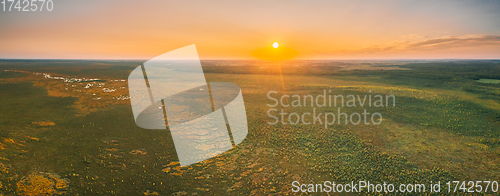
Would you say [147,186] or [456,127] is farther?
[456,127]

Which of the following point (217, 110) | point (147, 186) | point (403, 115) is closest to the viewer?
point (147, 186)

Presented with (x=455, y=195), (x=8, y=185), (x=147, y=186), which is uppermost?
(x=8, y=185)

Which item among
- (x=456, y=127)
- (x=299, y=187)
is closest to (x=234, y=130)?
(x=299, y=187)

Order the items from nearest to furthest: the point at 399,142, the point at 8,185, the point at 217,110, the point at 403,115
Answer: the point at 8,185
the point at 399,142
the point at 403,115
the point at 217,110

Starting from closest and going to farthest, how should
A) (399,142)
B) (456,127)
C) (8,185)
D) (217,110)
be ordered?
(8,185) < (399,142) < (456,127) < (217,110)

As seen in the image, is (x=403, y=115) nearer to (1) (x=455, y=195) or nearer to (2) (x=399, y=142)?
(2) (x=399, y=142)

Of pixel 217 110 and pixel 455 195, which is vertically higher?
pixel 217 110

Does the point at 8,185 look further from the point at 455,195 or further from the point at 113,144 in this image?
the point at 455,195

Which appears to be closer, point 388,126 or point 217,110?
point 388,126

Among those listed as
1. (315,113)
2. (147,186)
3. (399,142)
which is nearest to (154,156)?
(147,186)
